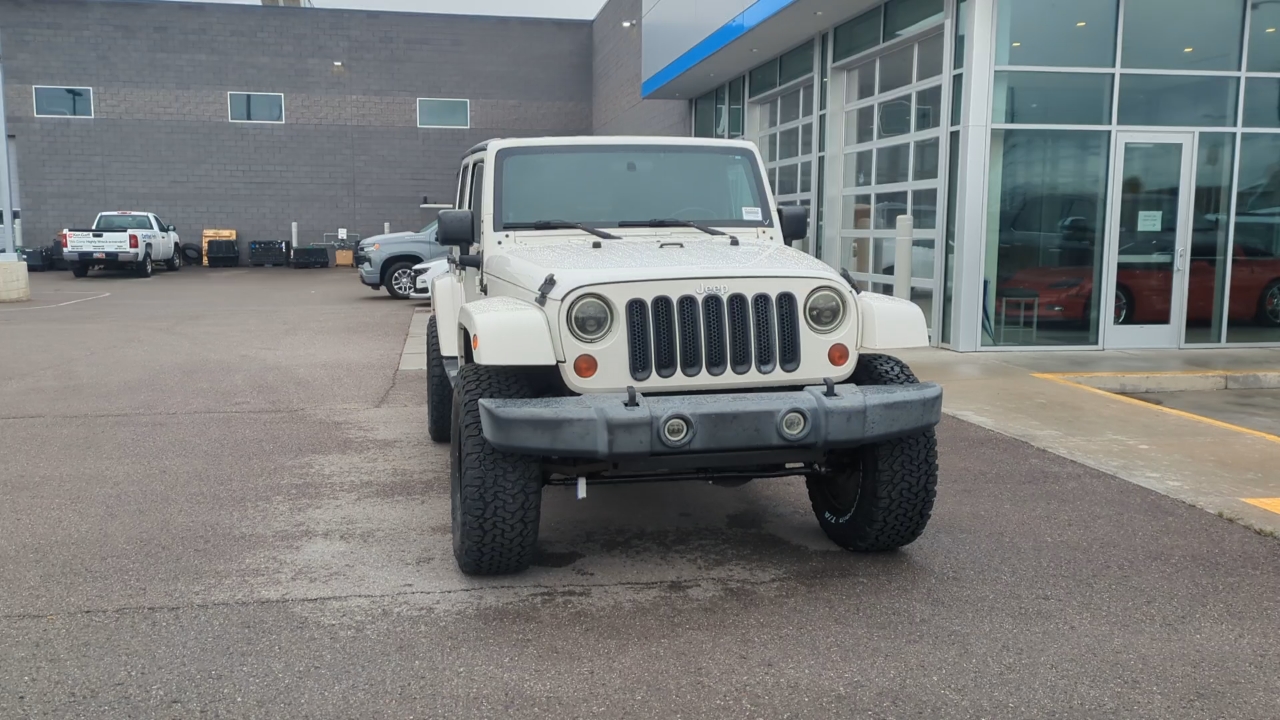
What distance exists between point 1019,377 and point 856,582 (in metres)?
6.04

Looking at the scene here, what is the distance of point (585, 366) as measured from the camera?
429 cm

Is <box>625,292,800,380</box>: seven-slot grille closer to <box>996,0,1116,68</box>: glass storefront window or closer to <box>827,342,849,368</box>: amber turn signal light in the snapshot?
<box>827,342,849,368</box>: amber turn signal light

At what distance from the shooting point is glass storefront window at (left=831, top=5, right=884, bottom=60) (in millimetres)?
13688

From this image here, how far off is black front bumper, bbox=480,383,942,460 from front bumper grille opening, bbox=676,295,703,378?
0.18 metres

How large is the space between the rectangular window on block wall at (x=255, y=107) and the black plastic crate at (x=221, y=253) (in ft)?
12.5

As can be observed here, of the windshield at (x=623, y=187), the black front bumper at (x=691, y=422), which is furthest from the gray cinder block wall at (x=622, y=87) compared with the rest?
the black front bumper at (x=691, y=422)

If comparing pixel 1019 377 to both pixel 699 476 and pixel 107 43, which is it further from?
pixel 107 43

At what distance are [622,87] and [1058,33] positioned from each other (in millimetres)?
19271

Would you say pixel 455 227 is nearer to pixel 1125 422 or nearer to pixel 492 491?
pixel 492 491

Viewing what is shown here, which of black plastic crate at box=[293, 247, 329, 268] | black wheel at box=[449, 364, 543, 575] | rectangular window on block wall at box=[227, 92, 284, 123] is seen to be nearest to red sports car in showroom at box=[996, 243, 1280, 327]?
black wheel at box=[449, 364, 543, 575]

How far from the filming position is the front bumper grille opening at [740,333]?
14.4 ft

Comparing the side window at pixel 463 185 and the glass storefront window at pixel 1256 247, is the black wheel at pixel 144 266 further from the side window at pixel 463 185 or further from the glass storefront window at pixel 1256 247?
the glass storefront window at pixel 1256 247

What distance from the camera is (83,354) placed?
12.2m

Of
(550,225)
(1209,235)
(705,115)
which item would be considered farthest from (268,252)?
(550,225)
